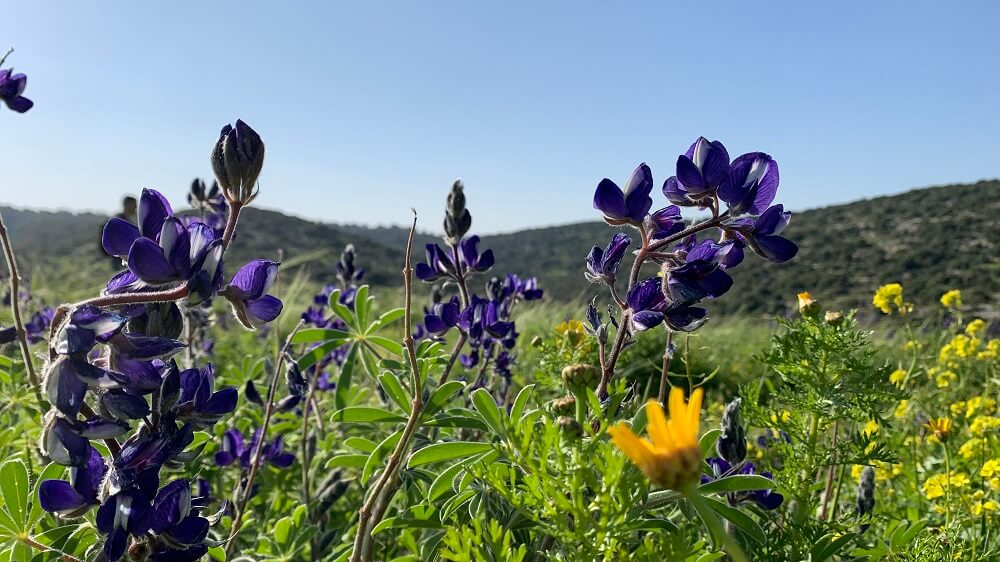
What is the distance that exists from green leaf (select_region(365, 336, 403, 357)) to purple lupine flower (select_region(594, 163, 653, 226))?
0.86 metres

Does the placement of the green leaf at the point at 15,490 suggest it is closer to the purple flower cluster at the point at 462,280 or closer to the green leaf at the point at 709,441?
the purple flower cluster at the point at 462,280

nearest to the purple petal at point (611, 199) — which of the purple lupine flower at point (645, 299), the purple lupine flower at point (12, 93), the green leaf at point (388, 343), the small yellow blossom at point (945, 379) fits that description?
the purple lupine flower at point (645, 299)

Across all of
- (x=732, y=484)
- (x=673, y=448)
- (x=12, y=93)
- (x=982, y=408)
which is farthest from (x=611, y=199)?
(x=982, y=408)

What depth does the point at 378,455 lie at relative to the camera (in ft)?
5.20

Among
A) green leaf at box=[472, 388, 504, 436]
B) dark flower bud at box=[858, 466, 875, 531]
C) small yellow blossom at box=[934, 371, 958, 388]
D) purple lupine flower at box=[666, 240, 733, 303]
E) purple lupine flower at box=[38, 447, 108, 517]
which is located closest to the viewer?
purple lupine flower at box=[38, 447, 108, 517]

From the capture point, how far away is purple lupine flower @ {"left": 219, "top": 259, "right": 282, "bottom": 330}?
3.28 ft

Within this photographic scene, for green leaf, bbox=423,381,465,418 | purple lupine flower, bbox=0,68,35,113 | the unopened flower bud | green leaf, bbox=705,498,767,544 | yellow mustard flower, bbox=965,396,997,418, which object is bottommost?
yellow mustard flower, bbox=965,396,997,418

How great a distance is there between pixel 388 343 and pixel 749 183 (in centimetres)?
117

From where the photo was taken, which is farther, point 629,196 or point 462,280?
point 462,280

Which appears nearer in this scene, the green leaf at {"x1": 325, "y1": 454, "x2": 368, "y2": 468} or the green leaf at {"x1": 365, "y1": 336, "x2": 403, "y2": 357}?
the green leaf at {"x1": 325, "y1": 454, "x2": 368, "y2": 468}

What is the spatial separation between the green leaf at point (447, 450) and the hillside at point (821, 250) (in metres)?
10.6

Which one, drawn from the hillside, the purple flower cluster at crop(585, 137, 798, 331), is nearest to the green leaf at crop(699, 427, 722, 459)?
the purple flower cluster at crop(585, 137, 798, 331)

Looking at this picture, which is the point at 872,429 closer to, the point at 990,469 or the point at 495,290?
the point at 990,469

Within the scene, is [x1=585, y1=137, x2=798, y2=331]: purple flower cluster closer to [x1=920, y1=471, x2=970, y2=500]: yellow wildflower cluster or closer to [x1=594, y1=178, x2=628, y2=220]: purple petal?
[x1=594, y1=178, x2=628, y2=220]: purple petal
